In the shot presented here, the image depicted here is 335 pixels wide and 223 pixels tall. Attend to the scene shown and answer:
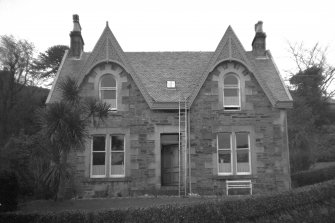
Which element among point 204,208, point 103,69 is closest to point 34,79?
point 103,69

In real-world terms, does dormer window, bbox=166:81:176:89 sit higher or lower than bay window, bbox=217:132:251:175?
higher

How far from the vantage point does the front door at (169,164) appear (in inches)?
819

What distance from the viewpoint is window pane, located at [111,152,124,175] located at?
2017 centimetres

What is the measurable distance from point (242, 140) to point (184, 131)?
317 centimetres

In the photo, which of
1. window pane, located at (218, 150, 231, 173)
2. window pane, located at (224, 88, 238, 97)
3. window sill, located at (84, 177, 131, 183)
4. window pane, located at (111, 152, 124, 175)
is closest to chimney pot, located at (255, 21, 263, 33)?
window pane, located at (224, 88, 238, 97)

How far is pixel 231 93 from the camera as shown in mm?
21047

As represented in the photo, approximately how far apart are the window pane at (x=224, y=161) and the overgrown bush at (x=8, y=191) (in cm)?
1011

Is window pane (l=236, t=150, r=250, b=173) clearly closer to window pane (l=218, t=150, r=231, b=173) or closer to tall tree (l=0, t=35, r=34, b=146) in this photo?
window pane (l=218, t=150, r=231, b=173)

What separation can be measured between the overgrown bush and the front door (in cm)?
808

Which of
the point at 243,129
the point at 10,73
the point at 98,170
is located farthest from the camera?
the point at 10,73

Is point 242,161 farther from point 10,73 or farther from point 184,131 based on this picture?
point 10,73

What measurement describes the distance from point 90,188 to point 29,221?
7465mm

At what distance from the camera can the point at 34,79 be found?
45031 mm

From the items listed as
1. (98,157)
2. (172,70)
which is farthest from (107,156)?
(172,70)
